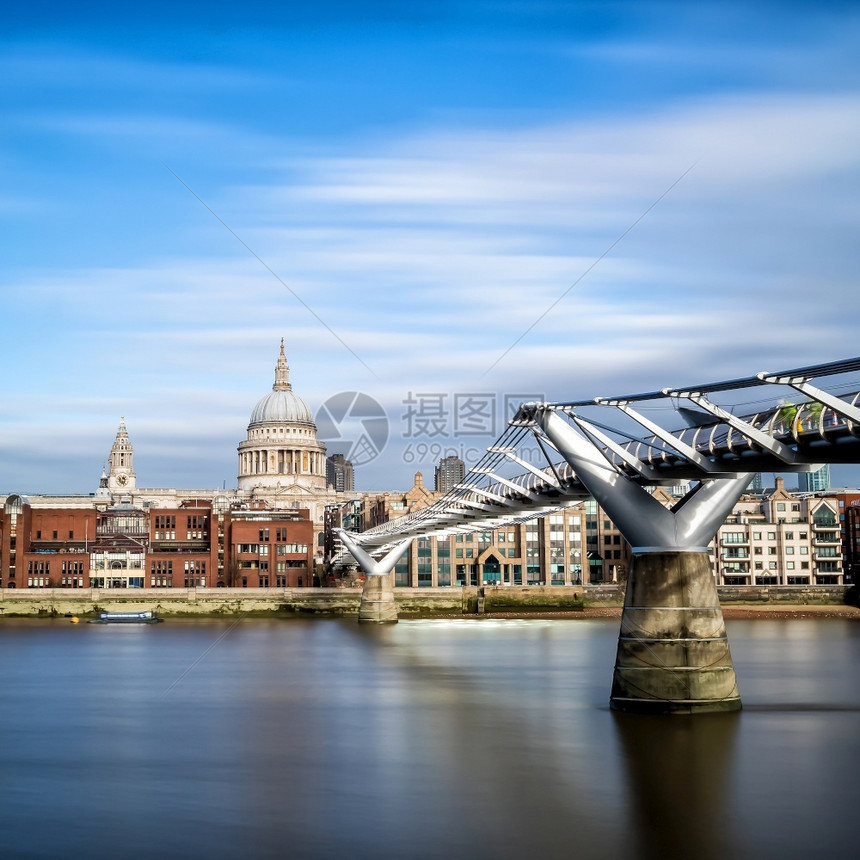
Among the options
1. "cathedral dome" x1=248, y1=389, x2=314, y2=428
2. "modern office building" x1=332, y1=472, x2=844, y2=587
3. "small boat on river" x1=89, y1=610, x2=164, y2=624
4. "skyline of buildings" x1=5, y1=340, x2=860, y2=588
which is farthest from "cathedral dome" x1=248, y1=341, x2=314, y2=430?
"small boat on river" x1=89, y1=610, x2=164, y2=624

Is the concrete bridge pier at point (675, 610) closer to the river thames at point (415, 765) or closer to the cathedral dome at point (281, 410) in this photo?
the river thames at point (415, 765)

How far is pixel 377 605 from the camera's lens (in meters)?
85.1

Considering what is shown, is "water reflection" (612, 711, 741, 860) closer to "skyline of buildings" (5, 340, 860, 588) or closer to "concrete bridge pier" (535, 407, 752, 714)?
"concrete bridge pier" (535, 407, 752, 714)

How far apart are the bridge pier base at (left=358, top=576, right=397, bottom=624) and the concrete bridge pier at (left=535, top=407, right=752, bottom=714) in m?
53.6

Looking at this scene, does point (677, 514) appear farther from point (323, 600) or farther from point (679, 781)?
point (323, 600)

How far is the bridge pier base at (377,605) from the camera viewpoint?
84.9m

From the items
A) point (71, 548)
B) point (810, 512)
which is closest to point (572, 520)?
point (810, 512)

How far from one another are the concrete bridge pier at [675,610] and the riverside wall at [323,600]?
65.1 meters

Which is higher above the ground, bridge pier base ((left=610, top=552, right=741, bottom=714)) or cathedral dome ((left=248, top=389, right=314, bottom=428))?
cathedral dome ((left=248, top=389, right=314, bottom=428))

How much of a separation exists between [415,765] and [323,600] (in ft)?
227

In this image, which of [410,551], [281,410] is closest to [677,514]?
[410,551]

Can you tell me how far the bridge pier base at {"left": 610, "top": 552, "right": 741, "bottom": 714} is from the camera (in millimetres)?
30984

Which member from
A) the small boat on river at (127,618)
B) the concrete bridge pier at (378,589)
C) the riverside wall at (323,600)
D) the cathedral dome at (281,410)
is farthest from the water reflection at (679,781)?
the cathedral dome at (281,410)

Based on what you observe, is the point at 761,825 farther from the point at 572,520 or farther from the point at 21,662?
the point at 572,520
